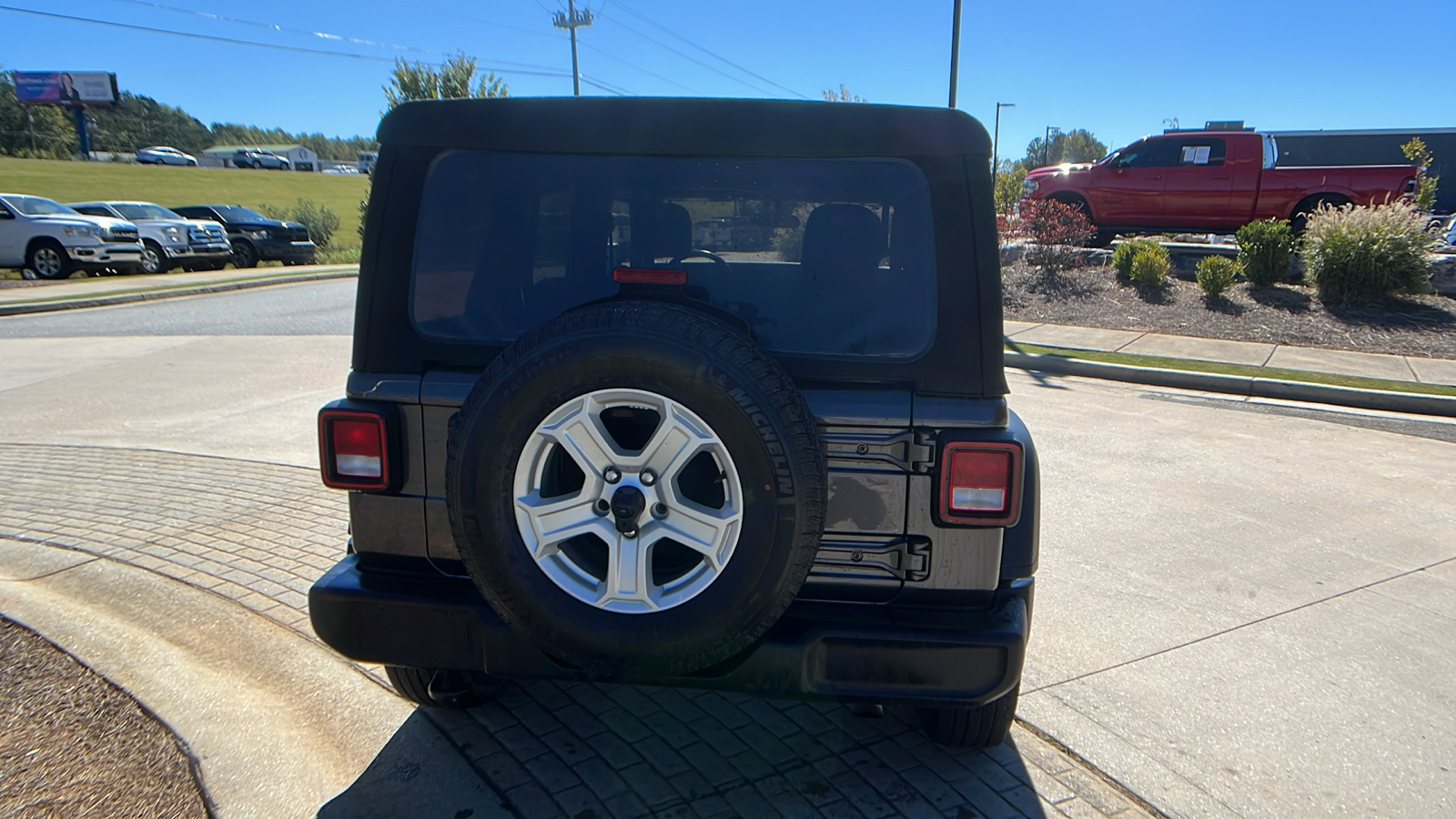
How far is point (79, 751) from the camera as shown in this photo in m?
2.86

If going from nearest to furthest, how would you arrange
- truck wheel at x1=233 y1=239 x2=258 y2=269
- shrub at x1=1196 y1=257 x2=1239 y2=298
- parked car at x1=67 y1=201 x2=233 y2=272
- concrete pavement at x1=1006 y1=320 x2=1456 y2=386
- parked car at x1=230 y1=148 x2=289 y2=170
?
concrete pavement at x1=1006 y1=320 x2=1456 y2=386, shrub at x1=1196 y1=257 x2=1239 y2=298, parked car at x1=67 y1=201 x2=233 y2=272, truck wheel at x1=233 y1=239 x2=258 y2=269, parked car at x1=230 y1=148 x2=289 y2=170

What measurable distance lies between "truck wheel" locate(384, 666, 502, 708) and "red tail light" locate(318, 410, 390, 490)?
0.78 meters

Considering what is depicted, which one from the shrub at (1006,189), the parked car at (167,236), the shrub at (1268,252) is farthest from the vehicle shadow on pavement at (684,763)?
the shrub at (1006,189)

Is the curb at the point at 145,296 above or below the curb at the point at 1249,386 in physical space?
above

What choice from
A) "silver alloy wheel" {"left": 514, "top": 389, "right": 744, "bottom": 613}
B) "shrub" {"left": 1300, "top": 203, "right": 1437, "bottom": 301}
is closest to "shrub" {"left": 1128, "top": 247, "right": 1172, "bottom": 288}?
"shrub" {"left": 1300, "top": 203, "right": 1437, "bottom": 301}

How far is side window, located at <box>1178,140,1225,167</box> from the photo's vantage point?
15.2 meters

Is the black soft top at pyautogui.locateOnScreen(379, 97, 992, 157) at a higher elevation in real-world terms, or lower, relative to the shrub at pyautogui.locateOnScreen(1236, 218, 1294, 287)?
higher

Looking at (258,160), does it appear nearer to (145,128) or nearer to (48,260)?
(145,128)

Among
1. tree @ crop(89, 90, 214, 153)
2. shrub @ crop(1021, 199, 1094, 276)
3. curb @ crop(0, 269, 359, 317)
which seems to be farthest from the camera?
tree @ crop(89, 90, 214, 153)

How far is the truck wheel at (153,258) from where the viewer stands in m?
20.2

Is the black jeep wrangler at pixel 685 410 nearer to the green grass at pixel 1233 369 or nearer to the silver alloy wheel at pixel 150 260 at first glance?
the green grass at pixel 1233 369

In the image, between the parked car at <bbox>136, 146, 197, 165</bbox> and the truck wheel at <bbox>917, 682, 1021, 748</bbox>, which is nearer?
the truck wheel at <bbox>917, 682, 1021, 748</bbox>

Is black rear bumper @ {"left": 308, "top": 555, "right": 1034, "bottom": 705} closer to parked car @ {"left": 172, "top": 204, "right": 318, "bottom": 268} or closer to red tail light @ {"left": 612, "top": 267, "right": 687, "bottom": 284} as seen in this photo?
red tail light @ {"left": 612, "top": 267, "right": 687, "bottom": 284}

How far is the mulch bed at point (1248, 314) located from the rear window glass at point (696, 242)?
11.0 metres
